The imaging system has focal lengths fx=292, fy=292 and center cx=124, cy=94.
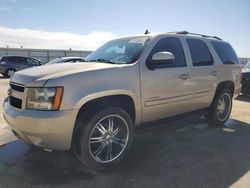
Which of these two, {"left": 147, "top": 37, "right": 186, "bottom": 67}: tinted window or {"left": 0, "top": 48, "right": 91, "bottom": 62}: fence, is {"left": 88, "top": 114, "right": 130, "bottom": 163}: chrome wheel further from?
{"left": 0, "top": 48, "right": 91, "bottom": 62}: fence

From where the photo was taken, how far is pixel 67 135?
362cm

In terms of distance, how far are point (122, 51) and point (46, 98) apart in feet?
5.79

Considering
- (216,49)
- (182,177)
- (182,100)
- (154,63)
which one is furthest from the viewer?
(216,49)

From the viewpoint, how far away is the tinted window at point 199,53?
5480mm

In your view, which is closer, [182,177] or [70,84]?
[70,84]

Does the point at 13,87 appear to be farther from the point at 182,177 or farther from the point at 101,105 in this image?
the point at 182,177

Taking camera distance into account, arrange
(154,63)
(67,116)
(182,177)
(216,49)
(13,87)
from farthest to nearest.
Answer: (216,49)
(154,63)
(13,87)
(182,177)
(67,116)

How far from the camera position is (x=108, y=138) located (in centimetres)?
417

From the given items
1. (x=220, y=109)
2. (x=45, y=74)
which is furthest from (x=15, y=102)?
(x=220, y=109)

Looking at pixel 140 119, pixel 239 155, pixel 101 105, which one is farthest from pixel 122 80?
pixel 239 155

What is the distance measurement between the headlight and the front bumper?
0.06 m

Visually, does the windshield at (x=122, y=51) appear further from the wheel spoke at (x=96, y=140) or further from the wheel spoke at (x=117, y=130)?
the wheel spoke at (x=96, y=140)

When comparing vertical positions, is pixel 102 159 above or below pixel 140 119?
below

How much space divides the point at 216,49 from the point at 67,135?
401cm
